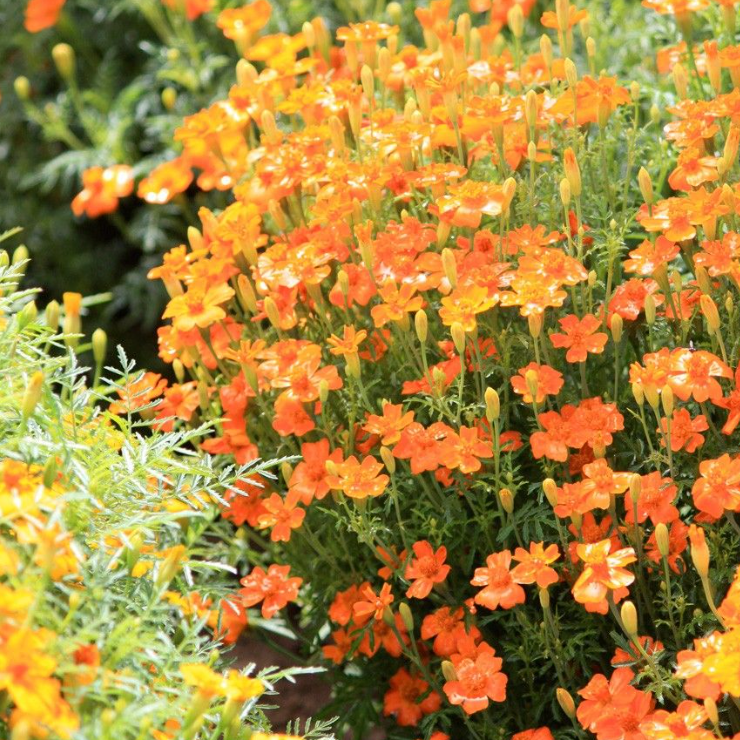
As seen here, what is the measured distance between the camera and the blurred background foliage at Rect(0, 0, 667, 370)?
3.21 metres

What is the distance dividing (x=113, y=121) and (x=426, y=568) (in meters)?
2.06

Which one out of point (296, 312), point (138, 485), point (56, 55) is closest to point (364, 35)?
point (296, 312)

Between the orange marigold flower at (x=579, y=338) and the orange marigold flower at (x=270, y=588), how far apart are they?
521 mm

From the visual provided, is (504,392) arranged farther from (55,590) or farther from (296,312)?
(55,590)

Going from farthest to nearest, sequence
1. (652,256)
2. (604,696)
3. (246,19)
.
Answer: (246,19), (652,256), (604,696)

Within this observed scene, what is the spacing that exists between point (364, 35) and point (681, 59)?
625 mm

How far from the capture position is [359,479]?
1604 mm

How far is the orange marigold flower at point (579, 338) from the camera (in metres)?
1.61

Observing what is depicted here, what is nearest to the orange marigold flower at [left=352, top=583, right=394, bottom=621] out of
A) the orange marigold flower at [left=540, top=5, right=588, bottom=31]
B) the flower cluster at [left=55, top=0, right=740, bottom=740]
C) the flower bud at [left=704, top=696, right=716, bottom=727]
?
the flower cluster at [left=55, top=0, right=740, bottom=740]

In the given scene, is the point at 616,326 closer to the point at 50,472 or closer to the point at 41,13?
the point at 50,472

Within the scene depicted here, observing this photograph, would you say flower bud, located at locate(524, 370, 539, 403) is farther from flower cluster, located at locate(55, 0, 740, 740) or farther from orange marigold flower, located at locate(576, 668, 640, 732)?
orange marigold flower, located at locate(576, 668, 640, 732)

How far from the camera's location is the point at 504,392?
5.66ft

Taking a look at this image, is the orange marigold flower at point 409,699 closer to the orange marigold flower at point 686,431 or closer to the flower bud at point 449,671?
the flower bud at point 449,671

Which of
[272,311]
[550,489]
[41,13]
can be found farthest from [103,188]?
[550,489]
